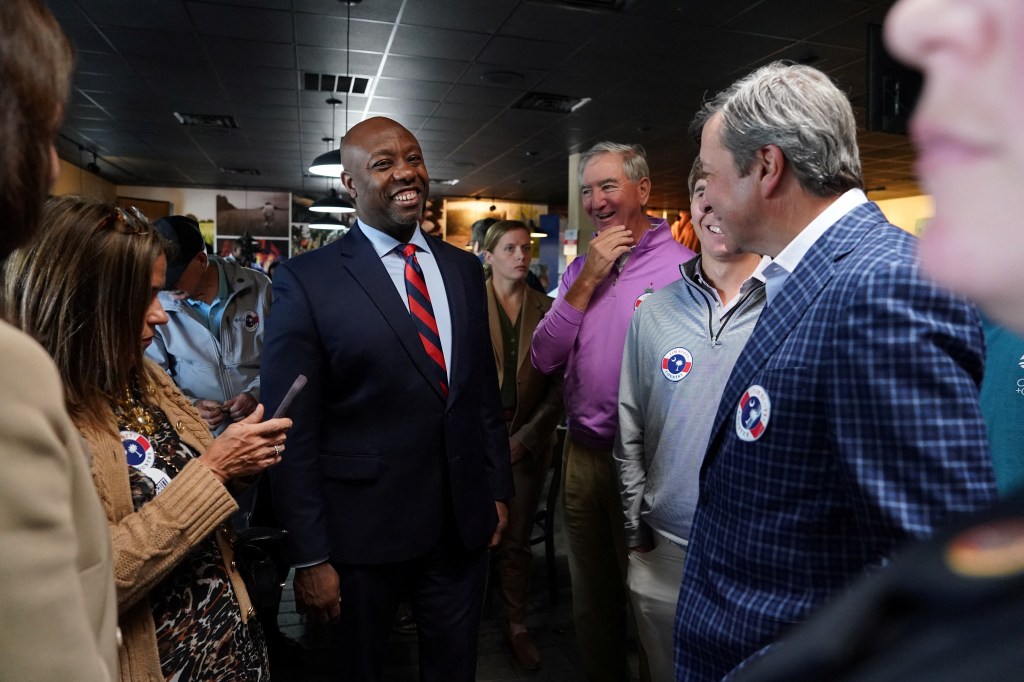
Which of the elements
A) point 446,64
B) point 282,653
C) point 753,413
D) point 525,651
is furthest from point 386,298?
point 446,64

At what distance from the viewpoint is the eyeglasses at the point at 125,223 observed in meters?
1.21

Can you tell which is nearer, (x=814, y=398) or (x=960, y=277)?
(x=960, y=277)

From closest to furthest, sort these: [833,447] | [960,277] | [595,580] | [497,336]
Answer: [960,277]
[833,447]
[595,580]
[497,336]

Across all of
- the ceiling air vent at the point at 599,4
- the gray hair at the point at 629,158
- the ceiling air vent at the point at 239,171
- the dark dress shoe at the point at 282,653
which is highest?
the ceiling air vent at the point at 239,171

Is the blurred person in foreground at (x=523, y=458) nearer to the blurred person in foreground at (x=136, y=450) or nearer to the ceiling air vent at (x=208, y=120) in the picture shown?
the blurred person in foreground at (x=136, y=450)

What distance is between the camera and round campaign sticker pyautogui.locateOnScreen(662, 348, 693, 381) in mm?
1767

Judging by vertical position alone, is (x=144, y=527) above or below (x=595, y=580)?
above

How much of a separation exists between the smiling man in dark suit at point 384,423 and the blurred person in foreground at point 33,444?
3.45 ft

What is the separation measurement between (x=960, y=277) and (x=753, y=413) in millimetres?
755

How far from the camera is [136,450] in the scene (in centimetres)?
123

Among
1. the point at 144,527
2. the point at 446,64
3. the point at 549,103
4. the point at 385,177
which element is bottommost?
the point at 144,527


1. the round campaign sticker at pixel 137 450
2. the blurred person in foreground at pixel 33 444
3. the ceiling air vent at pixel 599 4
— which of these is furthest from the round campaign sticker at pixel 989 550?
the ceiling air vent at pixel 599 4

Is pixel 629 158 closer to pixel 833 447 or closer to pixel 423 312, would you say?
pixel 423 312

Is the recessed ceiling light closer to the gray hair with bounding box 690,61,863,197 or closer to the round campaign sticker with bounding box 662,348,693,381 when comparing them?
the round campaign sticker with bounding box 662,348,693,381
